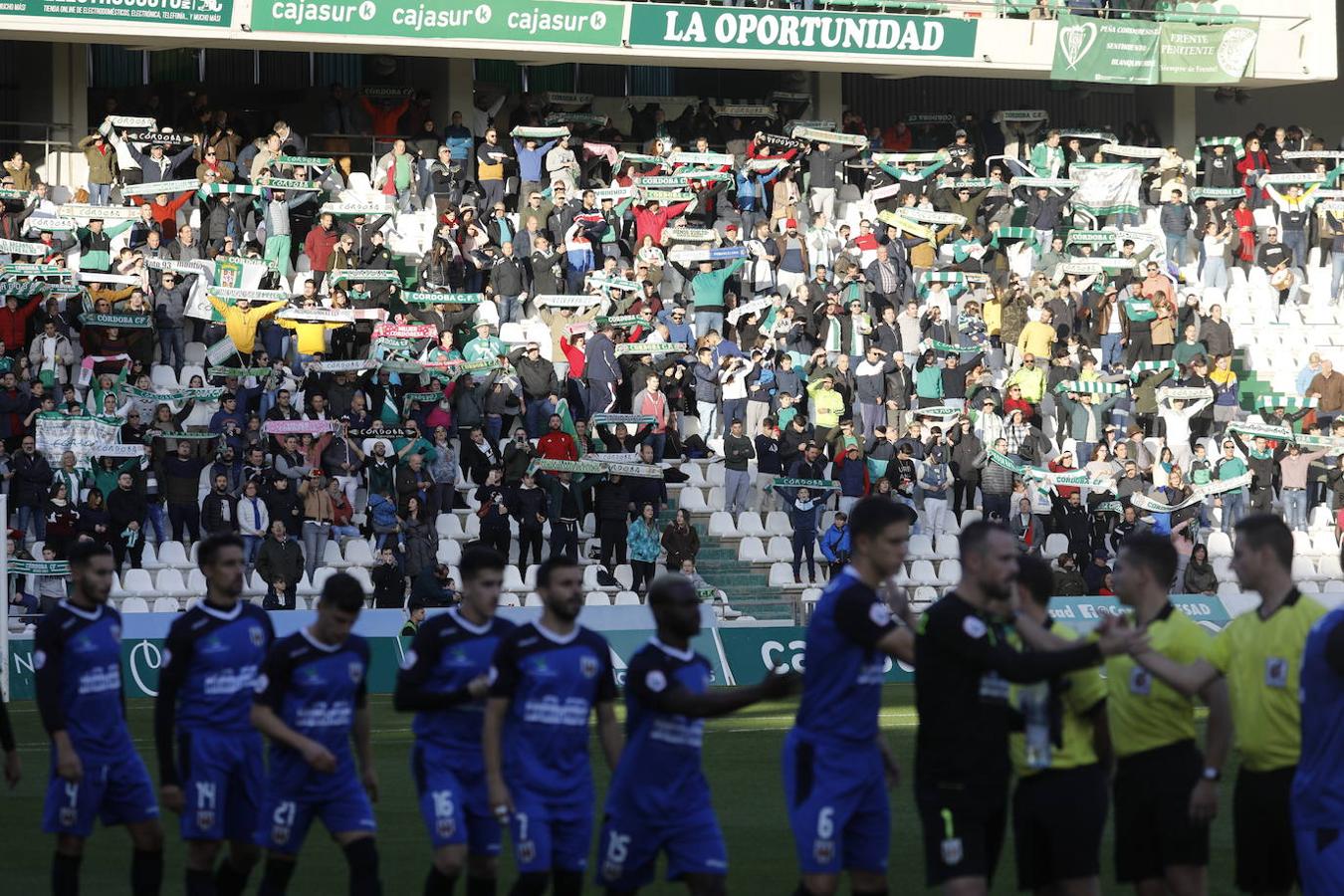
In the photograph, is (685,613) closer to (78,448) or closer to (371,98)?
(78,448)

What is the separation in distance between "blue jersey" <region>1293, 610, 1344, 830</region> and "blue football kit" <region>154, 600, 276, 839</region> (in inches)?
182

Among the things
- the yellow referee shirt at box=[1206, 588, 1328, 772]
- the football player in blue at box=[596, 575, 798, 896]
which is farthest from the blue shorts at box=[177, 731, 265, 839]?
the yellow referee shirt at box=[1206, 588, 1328, 772]

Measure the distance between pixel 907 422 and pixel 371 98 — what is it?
465 inches

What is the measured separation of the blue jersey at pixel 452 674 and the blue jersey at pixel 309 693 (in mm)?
274

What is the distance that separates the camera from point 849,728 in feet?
28.7

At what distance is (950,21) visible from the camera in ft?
129

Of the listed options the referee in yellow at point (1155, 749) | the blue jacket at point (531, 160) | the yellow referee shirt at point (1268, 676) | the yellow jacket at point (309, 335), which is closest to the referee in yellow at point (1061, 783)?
the referee in yellow at point (1155, 749)

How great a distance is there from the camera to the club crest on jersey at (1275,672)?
865 cm

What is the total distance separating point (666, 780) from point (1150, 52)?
33.2m

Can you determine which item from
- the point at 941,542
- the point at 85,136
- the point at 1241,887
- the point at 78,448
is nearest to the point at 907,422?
the point at 941,542

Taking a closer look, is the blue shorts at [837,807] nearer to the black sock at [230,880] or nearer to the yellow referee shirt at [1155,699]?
the yellow referee shirt at [1155,699]

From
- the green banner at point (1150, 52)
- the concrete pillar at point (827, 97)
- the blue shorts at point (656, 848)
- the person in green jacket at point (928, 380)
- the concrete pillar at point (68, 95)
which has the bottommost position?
the blue shorts at point (656, 848)

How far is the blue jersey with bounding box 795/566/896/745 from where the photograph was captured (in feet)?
28.7

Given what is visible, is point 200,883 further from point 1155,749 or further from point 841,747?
point 1155,749
